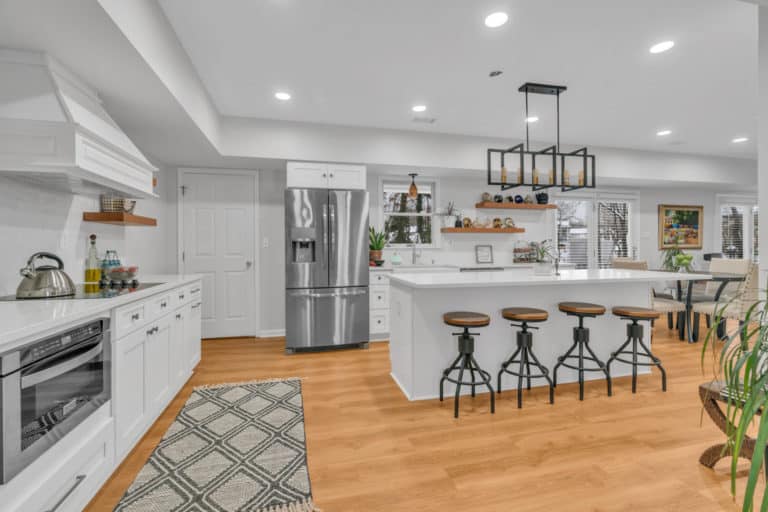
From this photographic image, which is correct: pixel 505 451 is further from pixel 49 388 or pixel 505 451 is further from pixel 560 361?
pixel 49 388

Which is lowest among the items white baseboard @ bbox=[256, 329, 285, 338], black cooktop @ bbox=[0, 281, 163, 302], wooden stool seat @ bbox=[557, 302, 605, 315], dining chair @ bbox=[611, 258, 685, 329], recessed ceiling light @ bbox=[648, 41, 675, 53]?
white baseboard @ bbox=[256, 329, 285, 338]

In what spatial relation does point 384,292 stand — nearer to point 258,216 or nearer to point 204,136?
point 258,216

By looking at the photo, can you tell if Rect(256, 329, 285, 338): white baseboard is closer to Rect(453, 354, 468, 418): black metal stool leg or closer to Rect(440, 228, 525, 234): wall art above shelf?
Rect(440, 228, 525, 234): wall art above shelf

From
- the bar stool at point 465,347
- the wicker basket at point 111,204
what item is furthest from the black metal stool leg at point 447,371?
the wicker basket at point 111,204

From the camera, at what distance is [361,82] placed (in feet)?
11.2

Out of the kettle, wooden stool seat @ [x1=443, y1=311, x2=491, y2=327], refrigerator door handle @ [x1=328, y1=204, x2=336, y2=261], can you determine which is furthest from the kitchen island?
the kettle

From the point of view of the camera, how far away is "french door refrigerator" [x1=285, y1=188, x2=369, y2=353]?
4.31 meters

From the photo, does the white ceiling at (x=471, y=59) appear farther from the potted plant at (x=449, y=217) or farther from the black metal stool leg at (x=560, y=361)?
the black metal stool leg at (x=560, y=361)

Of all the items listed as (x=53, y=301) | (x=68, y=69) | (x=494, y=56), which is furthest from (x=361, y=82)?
(x=53, y=301)

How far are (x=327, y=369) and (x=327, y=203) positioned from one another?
183cm

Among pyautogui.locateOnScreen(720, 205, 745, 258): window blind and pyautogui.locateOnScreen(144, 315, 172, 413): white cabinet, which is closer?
pyautogui.locateOnScreen(144, 315, 172, 413): white cabinet

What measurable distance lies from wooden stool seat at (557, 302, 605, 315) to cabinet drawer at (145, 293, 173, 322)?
295cm

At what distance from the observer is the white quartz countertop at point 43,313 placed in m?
1.31

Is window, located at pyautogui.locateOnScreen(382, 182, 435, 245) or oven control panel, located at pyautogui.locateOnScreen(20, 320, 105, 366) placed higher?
window, located at pyautogui.locateOnScreen(382, 182, 435, 245)
